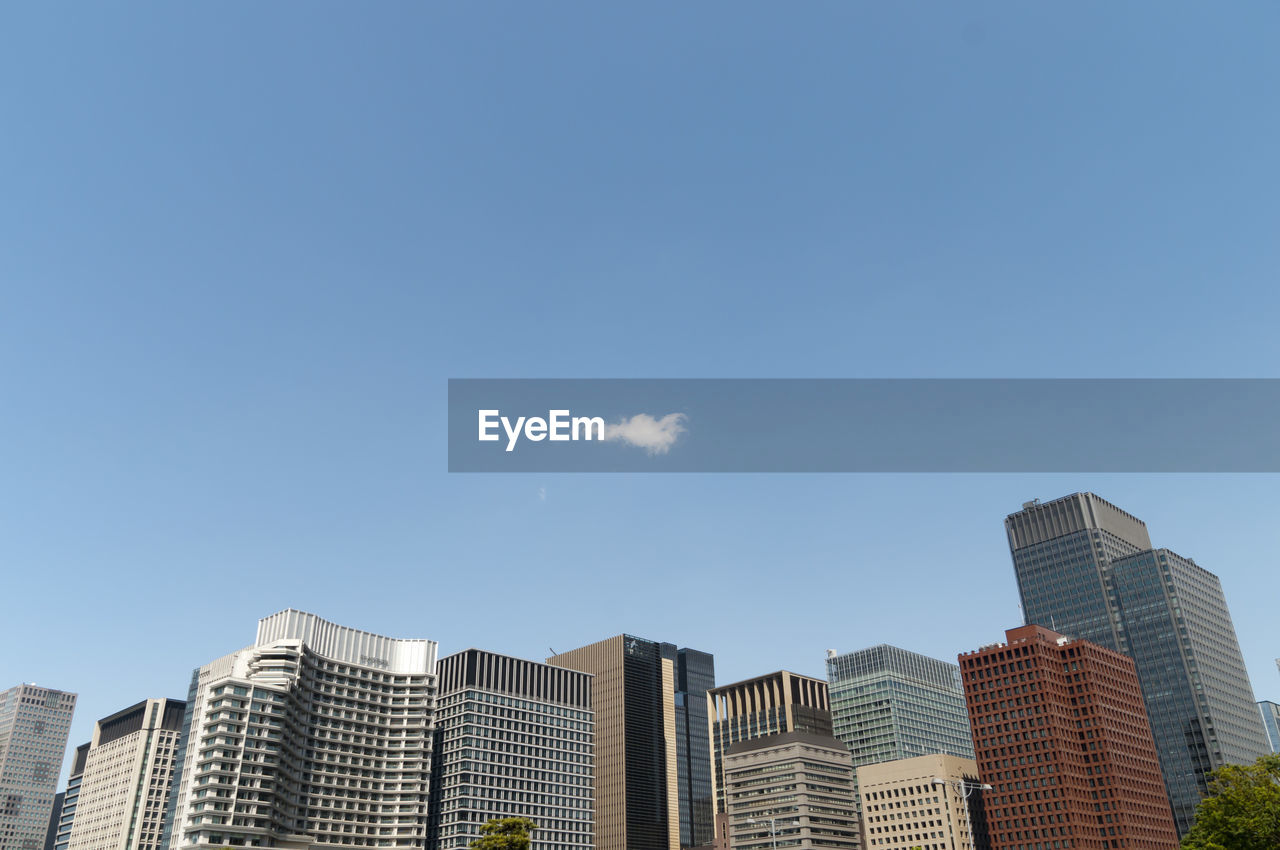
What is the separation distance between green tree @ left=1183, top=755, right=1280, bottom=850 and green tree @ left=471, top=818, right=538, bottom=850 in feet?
250

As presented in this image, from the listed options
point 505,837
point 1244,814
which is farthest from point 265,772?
point 1244,814

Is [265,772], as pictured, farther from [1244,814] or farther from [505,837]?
[1244,814]

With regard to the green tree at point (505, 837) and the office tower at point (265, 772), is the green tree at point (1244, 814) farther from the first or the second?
the office tower at point (265, 772)

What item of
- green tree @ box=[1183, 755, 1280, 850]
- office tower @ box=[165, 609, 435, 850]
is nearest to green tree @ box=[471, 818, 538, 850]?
office tower @ box=[165, 609, 435, 850]

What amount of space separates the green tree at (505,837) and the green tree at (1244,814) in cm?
7614

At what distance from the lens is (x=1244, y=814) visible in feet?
360

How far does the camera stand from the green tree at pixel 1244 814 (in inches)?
4183

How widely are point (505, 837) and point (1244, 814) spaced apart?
8292 centimetres

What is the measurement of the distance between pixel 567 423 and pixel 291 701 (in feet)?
508

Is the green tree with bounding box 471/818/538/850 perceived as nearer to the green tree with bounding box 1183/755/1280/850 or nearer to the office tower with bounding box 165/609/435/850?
the office tower with bounding box 165/609/435/850

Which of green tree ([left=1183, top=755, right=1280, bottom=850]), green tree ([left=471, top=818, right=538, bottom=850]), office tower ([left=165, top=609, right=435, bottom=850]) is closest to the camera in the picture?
green tree ([left=1183, top=755, right=1280, bottom=850])

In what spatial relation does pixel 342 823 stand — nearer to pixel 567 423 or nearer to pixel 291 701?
pixel 291 701

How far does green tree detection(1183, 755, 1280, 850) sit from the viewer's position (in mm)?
106250

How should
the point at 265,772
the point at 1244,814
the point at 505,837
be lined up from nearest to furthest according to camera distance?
the point at 505,837 < the point at 1244,814 < the point at 265,772
